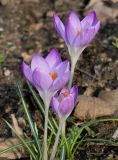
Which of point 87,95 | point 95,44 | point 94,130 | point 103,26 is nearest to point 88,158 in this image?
point 94,130

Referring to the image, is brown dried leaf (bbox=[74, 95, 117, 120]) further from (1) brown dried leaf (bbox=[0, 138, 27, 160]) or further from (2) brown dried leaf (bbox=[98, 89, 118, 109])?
(1) brown dried leaf (bbox=[0, 138, 27, 160])

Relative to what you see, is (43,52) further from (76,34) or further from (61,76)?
(61,76)

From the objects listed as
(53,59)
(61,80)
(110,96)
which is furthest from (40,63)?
(110,96)

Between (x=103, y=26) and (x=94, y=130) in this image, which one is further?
(x=103, y=26)

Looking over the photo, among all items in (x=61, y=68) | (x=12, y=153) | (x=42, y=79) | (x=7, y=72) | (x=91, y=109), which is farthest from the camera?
(x=7, y=72)

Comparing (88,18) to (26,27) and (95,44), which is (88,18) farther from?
(26,27)

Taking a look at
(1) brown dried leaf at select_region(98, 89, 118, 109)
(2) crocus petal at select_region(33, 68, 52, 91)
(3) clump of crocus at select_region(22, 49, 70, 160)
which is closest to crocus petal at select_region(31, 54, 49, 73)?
(3) clump of crocus at select_region(22, 49, 70, 160)

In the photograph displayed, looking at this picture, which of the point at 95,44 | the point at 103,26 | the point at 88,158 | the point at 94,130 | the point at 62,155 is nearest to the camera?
the point at 62,155
